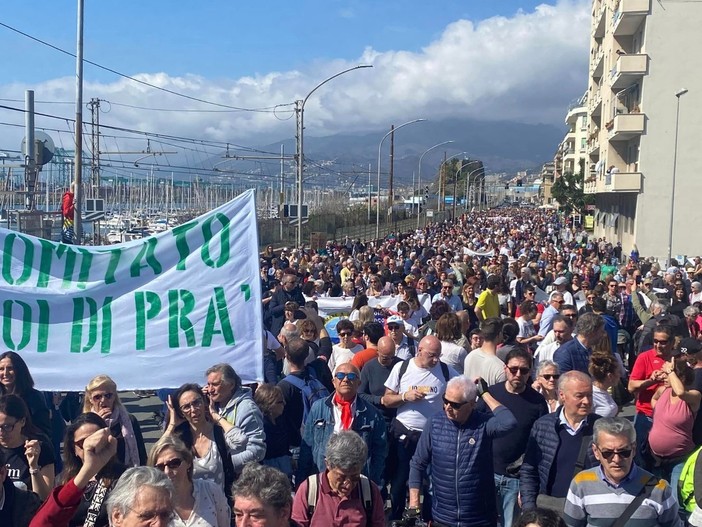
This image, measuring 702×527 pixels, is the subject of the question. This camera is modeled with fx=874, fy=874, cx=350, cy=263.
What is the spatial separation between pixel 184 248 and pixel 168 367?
0.87 metres

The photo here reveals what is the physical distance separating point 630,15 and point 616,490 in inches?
1383

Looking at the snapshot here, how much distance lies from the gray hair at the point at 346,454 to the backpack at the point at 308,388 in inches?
65.6

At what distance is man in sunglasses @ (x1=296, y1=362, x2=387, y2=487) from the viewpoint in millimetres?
5520

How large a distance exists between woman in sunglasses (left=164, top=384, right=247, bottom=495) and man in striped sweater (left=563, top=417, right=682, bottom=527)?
1.85m

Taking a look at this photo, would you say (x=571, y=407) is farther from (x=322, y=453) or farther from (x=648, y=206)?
(x=648, y=206)

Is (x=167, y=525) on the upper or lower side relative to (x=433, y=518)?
upper

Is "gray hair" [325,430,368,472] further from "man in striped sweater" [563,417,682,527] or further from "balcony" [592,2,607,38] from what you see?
"balcony" [592,2,607,38]

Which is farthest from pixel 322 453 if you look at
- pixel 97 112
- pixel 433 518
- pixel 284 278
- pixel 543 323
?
pixel 97 112

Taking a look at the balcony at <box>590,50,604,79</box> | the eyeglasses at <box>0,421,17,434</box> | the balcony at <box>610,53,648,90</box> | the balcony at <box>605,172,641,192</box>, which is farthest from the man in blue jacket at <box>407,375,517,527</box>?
the balcony at <box>590,50,604,79</box>

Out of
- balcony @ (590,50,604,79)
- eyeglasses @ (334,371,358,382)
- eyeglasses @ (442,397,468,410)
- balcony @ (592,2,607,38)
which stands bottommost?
eyeglasses @ (442,397,468,410)

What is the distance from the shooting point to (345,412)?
5559 millimetres

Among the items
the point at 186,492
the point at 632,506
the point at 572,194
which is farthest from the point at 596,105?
the point at 186,492

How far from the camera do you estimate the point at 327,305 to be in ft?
46.0

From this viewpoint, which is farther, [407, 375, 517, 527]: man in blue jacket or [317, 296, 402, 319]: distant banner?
[317, 296, 402, 319]: distant banner
